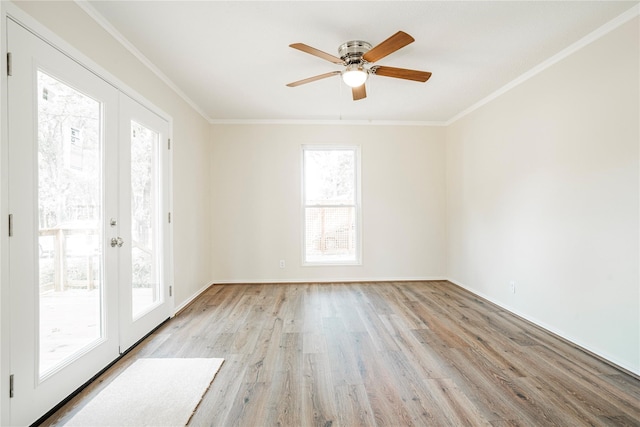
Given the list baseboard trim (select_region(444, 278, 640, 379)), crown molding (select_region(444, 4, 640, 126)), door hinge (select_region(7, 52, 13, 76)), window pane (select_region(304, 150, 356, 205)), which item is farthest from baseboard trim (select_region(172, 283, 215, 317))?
crown molding (select_region(444, 4, 640, 126))

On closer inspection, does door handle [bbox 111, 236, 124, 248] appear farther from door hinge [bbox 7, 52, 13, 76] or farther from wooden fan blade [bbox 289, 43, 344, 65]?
wooden fan blade [bbox 289, 43, 344, 65]

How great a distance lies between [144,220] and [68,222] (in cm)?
88

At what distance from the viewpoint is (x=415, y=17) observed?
205 centimetres

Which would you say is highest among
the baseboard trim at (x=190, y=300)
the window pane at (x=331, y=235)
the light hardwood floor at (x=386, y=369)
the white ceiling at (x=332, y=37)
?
the white ceiling at (x=332, y=37)

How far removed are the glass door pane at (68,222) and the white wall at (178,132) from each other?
0.38m

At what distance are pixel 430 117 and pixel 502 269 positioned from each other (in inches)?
95.7

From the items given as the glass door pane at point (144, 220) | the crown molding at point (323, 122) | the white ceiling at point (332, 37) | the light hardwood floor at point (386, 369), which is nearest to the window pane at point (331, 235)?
the light hardwood floor at point (386, 369)

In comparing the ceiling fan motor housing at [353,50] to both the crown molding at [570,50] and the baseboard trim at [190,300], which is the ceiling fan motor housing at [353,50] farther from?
the baseboard trim at [190,300]

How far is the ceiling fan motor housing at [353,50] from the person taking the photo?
2.27 metres

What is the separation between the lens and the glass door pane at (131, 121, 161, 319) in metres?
2.46

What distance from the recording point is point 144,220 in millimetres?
2641

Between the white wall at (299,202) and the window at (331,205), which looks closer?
the white wall at (299,202)

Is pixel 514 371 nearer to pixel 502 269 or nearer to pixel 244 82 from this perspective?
pixel 502 269

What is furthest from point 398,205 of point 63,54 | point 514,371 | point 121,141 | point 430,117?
point 63,54
